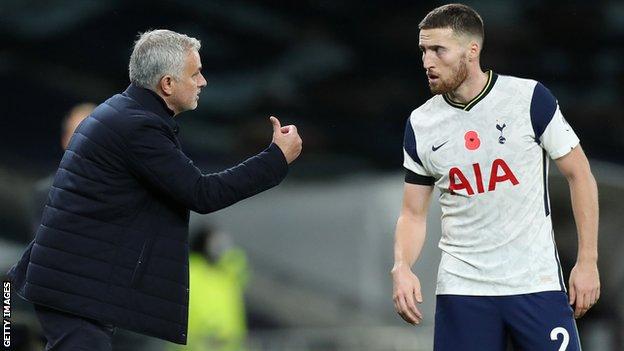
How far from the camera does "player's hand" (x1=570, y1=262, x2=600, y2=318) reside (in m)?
3.75

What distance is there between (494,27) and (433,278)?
1.25 meters

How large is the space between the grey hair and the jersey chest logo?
2.64 feet

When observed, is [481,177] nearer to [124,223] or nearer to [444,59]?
[444,59]

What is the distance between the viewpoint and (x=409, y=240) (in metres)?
3.96

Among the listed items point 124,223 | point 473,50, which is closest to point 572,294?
point 473,50

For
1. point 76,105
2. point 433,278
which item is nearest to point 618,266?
point 433,278

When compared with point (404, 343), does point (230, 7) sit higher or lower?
higher

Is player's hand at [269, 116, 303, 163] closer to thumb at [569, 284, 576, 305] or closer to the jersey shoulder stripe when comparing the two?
the jersey shoulder stripe

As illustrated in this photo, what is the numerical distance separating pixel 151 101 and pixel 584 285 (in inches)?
48.8

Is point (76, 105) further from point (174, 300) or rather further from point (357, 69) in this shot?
point (174, 300)

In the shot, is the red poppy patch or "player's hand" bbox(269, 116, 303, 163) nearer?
"player's hand" bbox(269, 116, 303, 163)

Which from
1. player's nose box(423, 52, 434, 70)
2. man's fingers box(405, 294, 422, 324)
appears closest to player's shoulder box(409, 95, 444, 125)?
player's nose box(423, 52, 434, 70)

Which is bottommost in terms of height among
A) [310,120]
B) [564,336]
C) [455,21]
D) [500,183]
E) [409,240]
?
[564,336]

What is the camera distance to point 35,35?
638 cm
